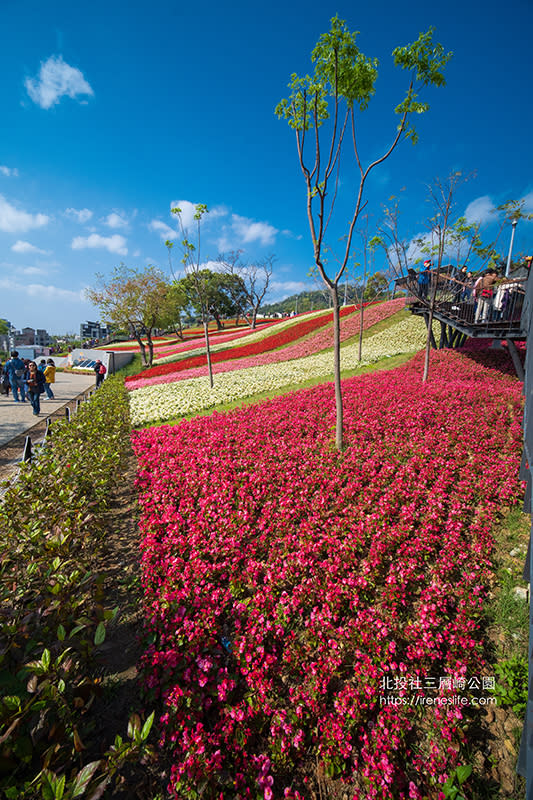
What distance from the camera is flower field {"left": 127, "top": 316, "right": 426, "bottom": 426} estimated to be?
40.4ft

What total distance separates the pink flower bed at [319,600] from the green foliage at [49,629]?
0.69 meters

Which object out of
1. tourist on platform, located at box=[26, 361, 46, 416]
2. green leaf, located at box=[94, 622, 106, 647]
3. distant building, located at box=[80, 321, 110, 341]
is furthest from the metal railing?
distant building, located at box=[80, 321, 110, 341]

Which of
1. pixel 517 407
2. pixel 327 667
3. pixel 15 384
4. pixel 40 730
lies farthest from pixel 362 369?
pixel 15 384

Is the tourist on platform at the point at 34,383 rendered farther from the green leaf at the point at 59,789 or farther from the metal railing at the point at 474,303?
the metal railing at the point at 474,303

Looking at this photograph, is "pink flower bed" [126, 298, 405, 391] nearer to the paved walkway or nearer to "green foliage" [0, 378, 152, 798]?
the paved walkway

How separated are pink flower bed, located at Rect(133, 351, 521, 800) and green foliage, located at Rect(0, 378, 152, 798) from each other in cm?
69

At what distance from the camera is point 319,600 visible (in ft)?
11.9

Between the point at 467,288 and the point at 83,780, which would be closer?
the point at 83,780

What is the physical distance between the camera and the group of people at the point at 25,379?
1324 cm

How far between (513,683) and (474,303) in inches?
469

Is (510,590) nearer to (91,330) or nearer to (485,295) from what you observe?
(485,295)

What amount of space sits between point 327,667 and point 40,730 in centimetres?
228

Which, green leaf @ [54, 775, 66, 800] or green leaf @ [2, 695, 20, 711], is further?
green leaf @ [2, 695, 20, 711]

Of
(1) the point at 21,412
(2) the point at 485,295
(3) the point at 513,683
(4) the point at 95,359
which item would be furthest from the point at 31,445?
(4) the point at 95,359
